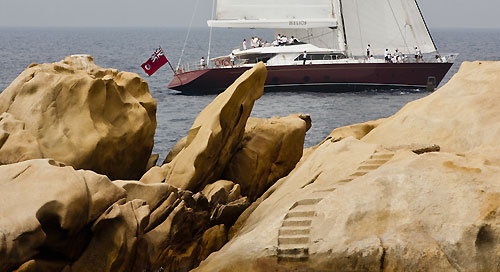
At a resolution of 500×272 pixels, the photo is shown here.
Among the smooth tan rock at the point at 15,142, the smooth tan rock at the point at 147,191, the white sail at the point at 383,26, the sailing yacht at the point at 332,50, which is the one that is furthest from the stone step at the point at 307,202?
the white sail at the point at 383,26

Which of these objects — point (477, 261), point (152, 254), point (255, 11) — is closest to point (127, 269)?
point (152, 254)

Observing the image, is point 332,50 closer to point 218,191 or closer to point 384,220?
point 218,191

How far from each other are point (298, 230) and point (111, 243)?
323 centimetres

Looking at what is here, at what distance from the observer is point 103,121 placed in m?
19.4

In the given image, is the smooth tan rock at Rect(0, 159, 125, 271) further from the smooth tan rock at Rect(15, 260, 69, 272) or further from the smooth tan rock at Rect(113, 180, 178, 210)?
the smooth tan rock at Rect(113, 180, 178, 210)

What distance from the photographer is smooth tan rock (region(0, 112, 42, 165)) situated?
1764cm

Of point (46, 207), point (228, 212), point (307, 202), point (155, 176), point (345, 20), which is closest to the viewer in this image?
point (46, 207)

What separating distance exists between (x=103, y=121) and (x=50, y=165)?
18.2 feet

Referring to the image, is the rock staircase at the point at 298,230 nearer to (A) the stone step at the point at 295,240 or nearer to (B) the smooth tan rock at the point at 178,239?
(A) the stone step at the point at 295,240

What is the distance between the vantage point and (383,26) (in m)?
69.9

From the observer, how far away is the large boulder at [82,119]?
18531mm

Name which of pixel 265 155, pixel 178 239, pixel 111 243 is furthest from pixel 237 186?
pixel 111 243

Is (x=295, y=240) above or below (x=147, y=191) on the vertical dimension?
below

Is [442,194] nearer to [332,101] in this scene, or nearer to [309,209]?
[309,209]
